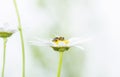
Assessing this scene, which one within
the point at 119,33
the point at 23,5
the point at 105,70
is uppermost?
the point at 23,5

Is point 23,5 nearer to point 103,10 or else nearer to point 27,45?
point 27,45

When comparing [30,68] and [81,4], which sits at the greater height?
[81,4]

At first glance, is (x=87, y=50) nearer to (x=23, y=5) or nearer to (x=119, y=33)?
(x=119, y=33)

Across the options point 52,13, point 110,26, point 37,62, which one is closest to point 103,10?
point 110,26

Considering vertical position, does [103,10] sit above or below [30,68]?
above

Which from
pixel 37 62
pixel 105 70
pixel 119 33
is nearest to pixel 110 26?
pixel 119 33

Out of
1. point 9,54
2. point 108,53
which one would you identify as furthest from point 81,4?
point 9,54

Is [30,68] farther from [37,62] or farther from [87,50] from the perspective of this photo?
[87,50]
